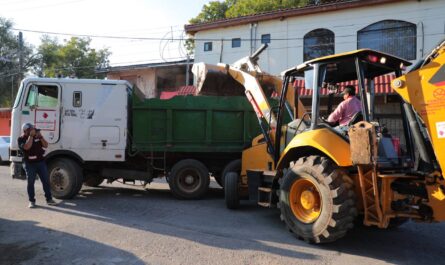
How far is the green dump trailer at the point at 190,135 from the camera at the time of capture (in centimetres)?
929

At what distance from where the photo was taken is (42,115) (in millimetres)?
8984

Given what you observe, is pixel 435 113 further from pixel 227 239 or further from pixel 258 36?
pixel 258 36

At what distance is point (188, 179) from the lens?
369 inches

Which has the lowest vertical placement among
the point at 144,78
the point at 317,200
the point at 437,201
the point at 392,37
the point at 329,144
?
the point at 317,200

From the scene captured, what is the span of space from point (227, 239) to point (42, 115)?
5324 millimetres

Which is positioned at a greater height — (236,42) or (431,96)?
(236,42)

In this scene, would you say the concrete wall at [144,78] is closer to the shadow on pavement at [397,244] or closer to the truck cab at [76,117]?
the truck cab at [76,117]

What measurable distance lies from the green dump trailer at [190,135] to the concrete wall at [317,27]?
340 inches

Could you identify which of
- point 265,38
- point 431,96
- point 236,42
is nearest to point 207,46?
point 236,42

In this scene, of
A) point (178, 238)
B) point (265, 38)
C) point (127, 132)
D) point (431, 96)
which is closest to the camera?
point (431, 96)

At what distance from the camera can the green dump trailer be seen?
9.29m

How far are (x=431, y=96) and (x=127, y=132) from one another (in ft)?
21.0

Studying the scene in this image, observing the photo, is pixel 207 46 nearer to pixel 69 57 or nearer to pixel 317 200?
pixel 317 200

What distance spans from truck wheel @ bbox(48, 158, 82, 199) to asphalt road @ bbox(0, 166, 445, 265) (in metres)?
0.31
